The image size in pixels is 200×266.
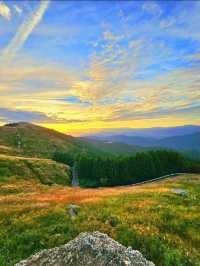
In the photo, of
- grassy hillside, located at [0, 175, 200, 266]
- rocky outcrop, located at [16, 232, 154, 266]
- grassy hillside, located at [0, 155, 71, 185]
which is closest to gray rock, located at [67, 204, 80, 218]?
grassy hillside, located at [0, 175, 200, 266]

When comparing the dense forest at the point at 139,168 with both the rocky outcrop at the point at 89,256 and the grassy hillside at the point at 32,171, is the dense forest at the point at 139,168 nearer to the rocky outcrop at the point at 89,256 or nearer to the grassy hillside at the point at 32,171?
the grassy hillside at the point at 32,171

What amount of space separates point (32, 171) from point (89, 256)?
267 ft

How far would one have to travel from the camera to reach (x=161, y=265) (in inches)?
768

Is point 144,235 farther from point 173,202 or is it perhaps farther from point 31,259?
point 173,202

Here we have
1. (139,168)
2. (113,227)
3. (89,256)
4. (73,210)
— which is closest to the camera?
(89,256)

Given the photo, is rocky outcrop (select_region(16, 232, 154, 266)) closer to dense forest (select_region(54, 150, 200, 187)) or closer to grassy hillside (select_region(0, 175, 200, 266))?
grassy hillside (select_region(0, 175, 200, 266))

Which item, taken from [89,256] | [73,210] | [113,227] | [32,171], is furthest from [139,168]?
[89,256]

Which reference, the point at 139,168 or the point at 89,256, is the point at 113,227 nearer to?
the point at 89,256

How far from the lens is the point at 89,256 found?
14398 mm

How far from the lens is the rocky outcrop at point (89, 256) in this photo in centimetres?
1406

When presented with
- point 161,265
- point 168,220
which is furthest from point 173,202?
point 161,265

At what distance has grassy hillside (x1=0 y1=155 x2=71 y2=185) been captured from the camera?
84.8 metres

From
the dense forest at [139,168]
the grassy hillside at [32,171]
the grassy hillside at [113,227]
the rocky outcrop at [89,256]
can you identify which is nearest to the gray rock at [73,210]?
the grassy hillside at [113,227]

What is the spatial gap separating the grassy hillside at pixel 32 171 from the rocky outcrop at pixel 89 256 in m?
63.9
